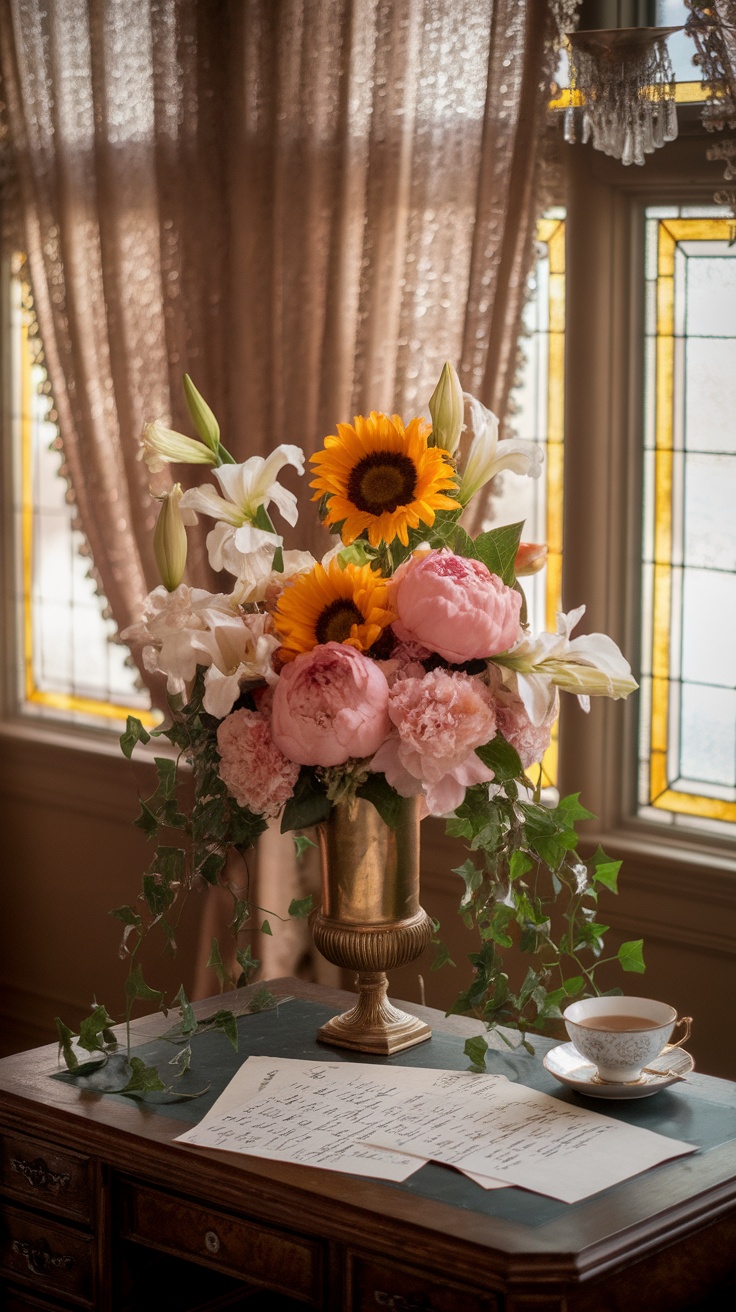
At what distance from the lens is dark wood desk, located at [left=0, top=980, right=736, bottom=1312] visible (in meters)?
1.55

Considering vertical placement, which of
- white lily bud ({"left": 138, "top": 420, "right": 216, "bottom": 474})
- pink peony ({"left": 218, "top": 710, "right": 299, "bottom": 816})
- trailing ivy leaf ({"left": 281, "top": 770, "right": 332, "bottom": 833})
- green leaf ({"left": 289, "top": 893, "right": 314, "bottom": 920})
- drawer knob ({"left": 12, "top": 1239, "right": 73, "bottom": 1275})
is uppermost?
white lily bud ({"left": 138, "top": 420, "right": 216, "bottom": 474})

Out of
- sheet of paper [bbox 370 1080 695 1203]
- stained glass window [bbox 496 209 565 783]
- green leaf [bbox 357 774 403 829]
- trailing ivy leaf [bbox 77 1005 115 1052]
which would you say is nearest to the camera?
sheet of paper [bbox 370 1080 695 1203]

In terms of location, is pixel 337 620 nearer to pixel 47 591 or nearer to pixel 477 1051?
pixel 477 1051

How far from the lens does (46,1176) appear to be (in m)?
1.94

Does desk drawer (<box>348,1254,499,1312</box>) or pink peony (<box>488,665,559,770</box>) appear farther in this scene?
pink peony (<box>488,665,559,770</box>)

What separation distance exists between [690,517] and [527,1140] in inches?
57.1

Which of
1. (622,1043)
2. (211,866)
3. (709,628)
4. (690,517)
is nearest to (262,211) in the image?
(690,517)

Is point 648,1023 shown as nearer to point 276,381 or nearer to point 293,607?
point 293,607

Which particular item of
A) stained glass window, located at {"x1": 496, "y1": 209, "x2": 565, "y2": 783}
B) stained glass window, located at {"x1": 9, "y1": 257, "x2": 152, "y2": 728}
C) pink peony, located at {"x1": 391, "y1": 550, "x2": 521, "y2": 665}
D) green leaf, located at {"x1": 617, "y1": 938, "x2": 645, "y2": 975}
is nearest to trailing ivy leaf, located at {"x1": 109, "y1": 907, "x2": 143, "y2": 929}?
pink peony, located at {"x1": 391, "y1": 550, "x2": 521, "y2": 665}

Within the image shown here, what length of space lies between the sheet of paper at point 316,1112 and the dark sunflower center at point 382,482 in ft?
2.16

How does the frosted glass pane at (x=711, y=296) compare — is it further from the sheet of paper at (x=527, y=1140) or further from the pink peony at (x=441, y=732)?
the sheet of paper at (x=527, y=1140)

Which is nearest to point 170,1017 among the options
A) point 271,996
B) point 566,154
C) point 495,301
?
point 271,996

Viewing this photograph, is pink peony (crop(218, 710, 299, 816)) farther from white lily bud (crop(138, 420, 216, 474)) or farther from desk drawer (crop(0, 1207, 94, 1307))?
desk drawer (crop(0, 1207, 94, 1307))

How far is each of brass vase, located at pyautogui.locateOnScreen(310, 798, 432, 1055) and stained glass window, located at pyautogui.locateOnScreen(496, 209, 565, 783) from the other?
3.81 ft
